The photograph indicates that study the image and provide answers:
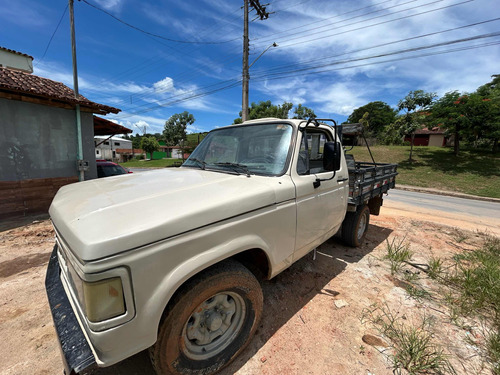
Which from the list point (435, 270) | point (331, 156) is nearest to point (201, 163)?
point (331, 156)

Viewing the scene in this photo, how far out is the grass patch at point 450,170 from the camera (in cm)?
1345

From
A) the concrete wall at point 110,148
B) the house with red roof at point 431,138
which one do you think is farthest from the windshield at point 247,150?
the concrete wall at point 110,148

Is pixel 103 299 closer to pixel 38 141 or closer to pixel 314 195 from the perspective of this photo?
pixel 314 195

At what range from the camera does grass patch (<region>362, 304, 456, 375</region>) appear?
1.89m

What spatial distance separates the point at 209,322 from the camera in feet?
6.01

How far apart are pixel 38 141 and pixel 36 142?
6 centimetres

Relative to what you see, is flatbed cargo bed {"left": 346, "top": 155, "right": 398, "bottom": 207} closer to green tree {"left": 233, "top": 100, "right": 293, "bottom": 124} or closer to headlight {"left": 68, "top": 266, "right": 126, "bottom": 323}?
headlight {"left": 68, "top": 266, "right": 126, "bottom": 323}

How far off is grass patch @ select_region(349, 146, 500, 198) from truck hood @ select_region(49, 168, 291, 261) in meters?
15.6

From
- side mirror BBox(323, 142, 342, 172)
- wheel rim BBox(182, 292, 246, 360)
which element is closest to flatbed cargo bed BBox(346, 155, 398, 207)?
side mirror BBox(323, 142, 342, 172)

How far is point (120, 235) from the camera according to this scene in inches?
47.5

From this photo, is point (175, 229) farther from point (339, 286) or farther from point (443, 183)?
point (443, 183)

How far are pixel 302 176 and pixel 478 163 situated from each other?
22.7 m

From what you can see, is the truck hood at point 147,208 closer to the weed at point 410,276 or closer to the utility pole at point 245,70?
the weed at point 410,276

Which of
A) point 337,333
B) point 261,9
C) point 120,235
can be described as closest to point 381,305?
point 337,333
